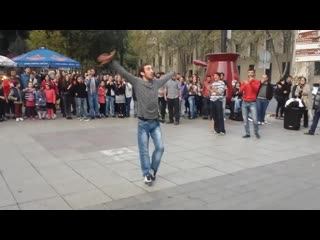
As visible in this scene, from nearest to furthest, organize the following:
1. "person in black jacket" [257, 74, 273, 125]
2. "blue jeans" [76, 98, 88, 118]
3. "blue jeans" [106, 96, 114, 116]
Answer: "person in black jacket" [257, 74, 273, 125] → "blue jeans" [76, 98, 88, 118] → "blue jeans" [106, 96, 114, 116]

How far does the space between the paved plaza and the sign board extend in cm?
350

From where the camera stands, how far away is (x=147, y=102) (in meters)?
5.62

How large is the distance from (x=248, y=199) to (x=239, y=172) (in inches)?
56.5

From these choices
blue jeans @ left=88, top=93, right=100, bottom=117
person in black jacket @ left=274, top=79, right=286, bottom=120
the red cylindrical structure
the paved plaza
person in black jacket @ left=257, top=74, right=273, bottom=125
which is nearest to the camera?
the paved plaza

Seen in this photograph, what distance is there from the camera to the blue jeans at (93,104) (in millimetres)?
13383

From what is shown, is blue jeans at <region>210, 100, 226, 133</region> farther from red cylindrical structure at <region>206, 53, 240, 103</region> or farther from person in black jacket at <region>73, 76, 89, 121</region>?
person in black jacket at <region>73, 76, 89, 121</region>

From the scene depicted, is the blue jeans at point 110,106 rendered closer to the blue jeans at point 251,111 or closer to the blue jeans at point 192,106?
the blue jeans at point 192,106

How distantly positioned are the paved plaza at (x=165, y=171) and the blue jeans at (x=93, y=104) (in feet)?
8.80

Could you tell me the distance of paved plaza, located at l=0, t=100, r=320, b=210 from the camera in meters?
5.02

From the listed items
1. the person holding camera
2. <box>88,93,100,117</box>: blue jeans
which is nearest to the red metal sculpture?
the person holding camera

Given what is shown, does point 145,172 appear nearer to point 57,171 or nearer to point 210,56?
point 57,171

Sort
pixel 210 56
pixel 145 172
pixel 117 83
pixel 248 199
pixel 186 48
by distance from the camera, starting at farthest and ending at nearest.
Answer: pixel 186 48, pixel 210 56, pixel 117 83, pixel 145 172, pixel 248 199

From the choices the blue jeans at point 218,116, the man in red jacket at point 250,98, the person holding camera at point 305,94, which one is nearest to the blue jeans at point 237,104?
the person holding camera at point 305,94

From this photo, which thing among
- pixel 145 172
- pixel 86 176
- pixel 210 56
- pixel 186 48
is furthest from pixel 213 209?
pixel 186 48
